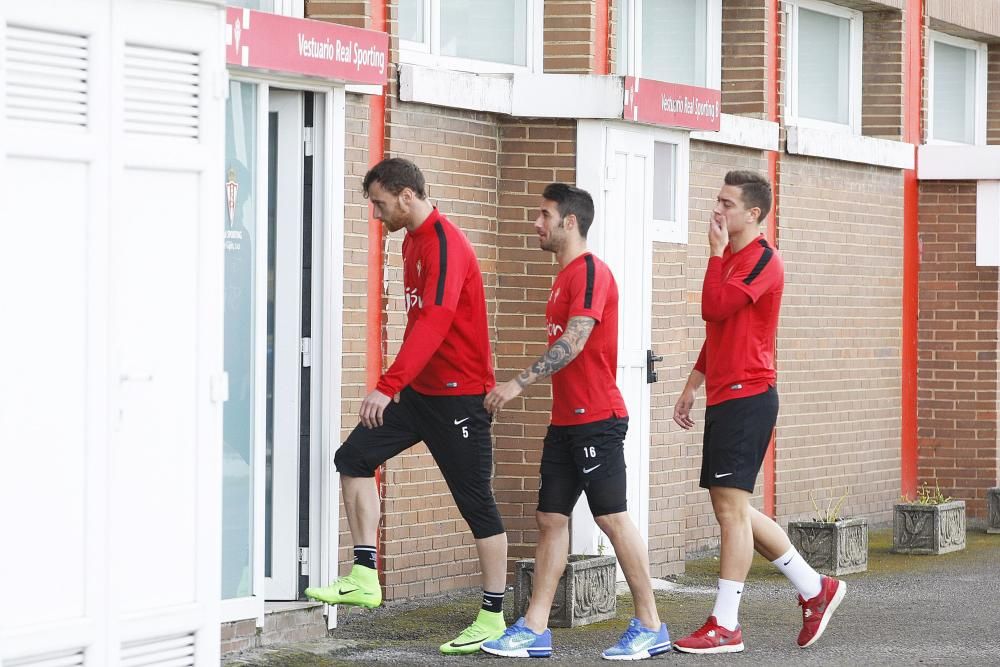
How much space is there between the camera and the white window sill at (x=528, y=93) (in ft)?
33.5

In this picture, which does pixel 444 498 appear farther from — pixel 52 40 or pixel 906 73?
pixel 906 73

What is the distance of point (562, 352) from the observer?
8.27m

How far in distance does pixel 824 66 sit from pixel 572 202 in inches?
282

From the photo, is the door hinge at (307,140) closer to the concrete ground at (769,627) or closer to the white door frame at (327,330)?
the white door frame at (327,330)

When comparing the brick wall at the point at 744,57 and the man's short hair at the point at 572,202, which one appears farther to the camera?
the brick wall at the point at 744,57

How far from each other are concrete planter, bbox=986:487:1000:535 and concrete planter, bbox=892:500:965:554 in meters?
1.48

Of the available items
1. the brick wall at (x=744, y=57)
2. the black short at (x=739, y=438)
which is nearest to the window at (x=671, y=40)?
the brick wall at (x=744, y=57)

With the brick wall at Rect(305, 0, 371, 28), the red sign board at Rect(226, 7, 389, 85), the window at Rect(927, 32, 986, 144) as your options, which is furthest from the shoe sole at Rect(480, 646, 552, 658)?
the window at Rect(927, 32, 986, 144)

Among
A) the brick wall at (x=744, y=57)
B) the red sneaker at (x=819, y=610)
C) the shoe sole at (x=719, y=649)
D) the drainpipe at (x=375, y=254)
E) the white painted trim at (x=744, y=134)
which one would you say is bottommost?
the shoe sole at (x=719, y=649)

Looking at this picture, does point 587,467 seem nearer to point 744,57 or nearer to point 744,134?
point 744,134

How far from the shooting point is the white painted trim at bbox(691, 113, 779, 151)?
12.8 meters

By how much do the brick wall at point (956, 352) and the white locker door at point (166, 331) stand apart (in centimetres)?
991

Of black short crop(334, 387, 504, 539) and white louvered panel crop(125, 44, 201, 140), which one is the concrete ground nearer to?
black short crop(334, 387, 504, 539)

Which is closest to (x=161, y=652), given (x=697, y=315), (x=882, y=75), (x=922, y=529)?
(x=697, y=315)
